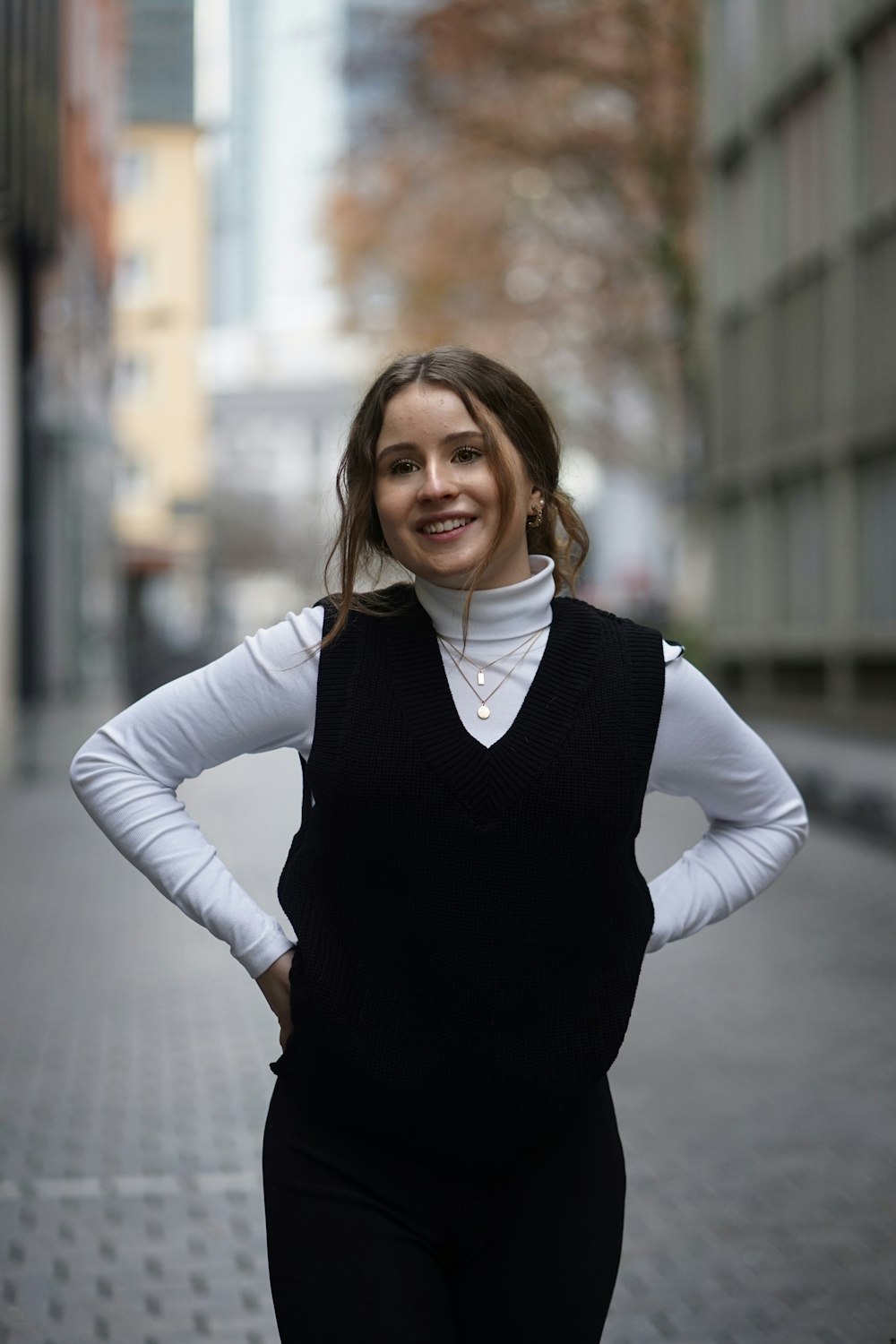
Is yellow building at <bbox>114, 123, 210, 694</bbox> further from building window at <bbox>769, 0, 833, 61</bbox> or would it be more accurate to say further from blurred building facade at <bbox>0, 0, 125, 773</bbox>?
building window at <bbox>769, 0, 833, 61</bbox>

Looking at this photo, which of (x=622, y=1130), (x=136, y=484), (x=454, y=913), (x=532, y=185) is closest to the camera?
(x=454, y=913)

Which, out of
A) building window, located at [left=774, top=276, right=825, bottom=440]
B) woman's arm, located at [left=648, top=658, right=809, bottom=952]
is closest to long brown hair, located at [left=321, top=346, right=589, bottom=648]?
woman's arm, located at [left=648, top=658, right=809, bottom=952]

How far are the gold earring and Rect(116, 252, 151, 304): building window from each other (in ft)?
235

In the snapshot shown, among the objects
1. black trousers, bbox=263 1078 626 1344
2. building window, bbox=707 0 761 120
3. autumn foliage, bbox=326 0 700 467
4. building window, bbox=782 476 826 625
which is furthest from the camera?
autumn foliage, bbox=326 0 700 467

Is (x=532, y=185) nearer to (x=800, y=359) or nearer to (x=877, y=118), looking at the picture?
(x=800, y=359)

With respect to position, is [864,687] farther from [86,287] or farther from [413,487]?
[86,287]

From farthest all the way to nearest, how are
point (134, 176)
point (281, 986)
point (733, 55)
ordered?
point (134, 176) < point (733, 55) < point (281, 986)

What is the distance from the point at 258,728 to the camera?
2.52m

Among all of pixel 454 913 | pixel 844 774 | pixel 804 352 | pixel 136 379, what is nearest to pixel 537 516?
pixel 454 913

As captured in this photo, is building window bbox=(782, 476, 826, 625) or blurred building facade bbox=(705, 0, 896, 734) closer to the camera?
blurred building facade bbox=(705, 0, 896, 734)

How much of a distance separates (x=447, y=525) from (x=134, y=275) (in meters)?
73.6

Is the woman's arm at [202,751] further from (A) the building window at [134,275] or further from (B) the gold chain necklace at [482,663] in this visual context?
(A) the building window at [134,275]

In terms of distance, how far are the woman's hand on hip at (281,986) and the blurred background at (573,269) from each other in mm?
14245

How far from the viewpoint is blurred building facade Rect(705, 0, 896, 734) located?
1881 centimetres
